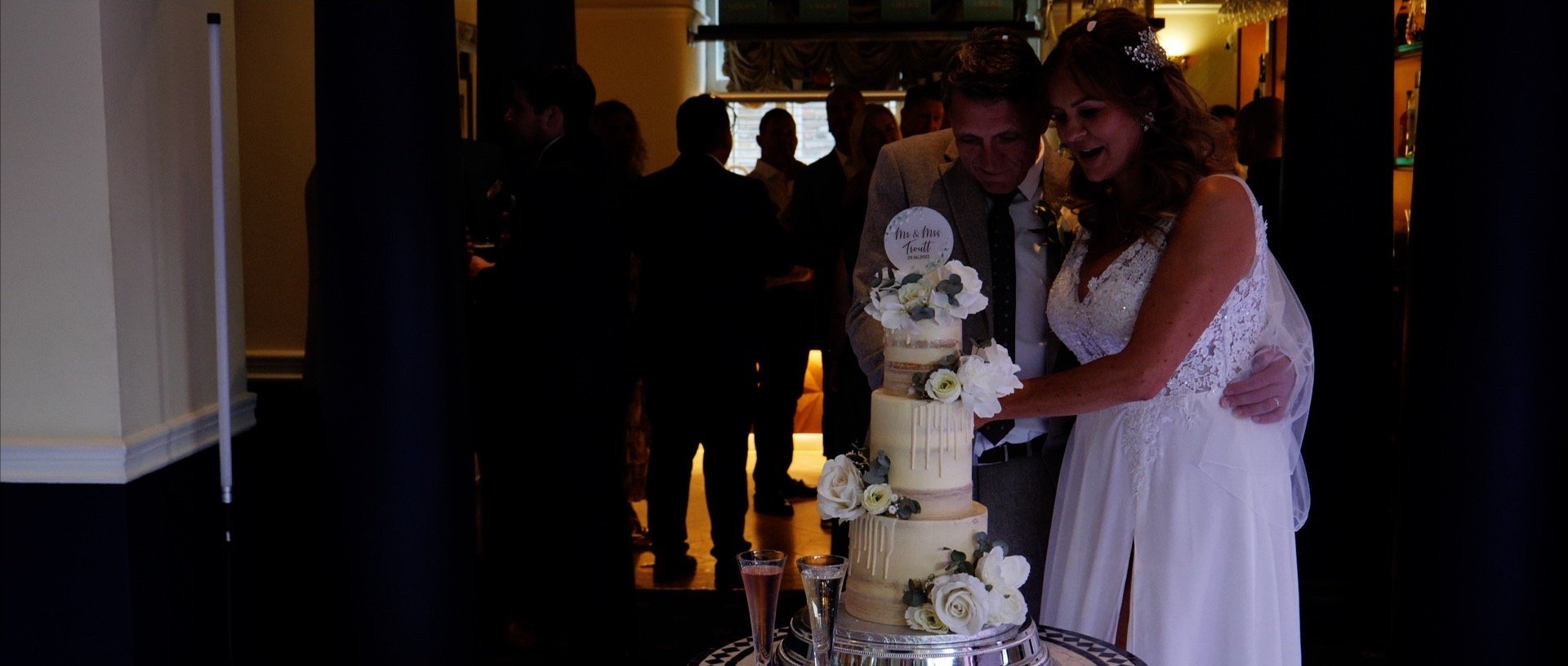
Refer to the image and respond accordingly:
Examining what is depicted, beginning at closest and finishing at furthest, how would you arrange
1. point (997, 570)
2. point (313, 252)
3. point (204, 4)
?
1. point (997, 570)
2. point (204, 4)
3. point (313, 252)

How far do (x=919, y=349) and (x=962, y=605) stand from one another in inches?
12.7

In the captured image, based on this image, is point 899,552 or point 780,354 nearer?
point 899,552

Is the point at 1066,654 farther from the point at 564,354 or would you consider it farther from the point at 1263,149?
the point at 1263,149

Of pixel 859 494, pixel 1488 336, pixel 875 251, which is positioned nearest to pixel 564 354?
pixel 875 251

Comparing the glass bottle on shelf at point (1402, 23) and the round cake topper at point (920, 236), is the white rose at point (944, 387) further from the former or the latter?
the glass bottle on shelf at point (1402, 23)

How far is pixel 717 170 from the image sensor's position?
14.7 ft

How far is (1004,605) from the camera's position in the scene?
167 cm

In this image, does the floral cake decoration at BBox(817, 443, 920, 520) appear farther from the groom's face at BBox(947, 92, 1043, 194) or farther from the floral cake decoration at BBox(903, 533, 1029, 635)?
the groom's face at BBox(947, 92, 1043, 194)

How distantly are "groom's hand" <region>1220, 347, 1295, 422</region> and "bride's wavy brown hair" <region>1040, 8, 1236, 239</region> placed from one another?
0.30m

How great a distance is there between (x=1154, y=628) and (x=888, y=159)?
3.08 feet

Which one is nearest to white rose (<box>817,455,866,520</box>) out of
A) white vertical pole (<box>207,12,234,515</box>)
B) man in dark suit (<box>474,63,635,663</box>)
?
white vertical pole (<box>207,12,234,515</box>)

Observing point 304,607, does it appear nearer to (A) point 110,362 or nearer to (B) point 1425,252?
(A) point 110,362

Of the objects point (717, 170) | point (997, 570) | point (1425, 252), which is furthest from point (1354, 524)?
point (997, 570)

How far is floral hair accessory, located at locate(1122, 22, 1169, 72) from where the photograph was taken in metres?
2.14
